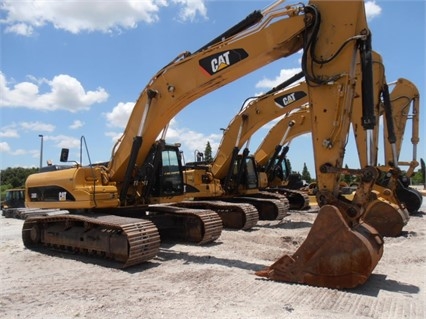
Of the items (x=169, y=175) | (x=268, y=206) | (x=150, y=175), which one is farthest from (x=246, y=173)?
(x=150, y=175)

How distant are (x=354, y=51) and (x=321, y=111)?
96 cm

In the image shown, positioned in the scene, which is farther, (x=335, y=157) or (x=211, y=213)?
(x=211, y=213)

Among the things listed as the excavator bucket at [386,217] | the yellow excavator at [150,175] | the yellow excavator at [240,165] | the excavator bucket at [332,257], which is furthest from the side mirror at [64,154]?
the excavator bucket at [386,217]

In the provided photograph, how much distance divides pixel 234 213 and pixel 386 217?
3.67 metres

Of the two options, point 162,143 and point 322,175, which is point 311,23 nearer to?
point 322,175

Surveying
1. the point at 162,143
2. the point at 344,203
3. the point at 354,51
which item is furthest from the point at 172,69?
the point at 344,203

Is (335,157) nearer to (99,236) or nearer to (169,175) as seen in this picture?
(169,175)

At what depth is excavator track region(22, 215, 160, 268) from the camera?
272 inches

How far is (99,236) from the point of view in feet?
24.7

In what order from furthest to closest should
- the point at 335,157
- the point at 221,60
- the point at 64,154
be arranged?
the point at 64,154 < the point at 221,60 < the point at 335,157

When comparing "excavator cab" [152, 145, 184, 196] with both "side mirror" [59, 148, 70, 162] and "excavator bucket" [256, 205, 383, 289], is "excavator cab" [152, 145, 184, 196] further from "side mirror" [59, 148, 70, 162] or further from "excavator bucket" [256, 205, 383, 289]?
"excavator bucket" [256, 205, 383, 289]

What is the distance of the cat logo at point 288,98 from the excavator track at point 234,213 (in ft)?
12.6

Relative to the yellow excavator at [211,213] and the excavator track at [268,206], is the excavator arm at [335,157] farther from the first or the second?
the excavator track at [268,206]

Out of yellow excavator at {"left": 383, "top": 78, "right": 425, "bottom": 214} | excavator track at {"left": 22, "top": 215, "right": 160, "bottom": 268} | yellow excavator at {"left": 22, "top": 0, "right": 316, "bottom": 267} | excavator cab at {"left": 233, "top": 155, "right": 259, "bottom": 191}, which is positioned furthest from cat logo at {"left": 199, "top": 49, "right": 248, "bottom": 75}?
yellow excavator at {"left": 383, "top": 78, "right": 425, "bottom": 214}
